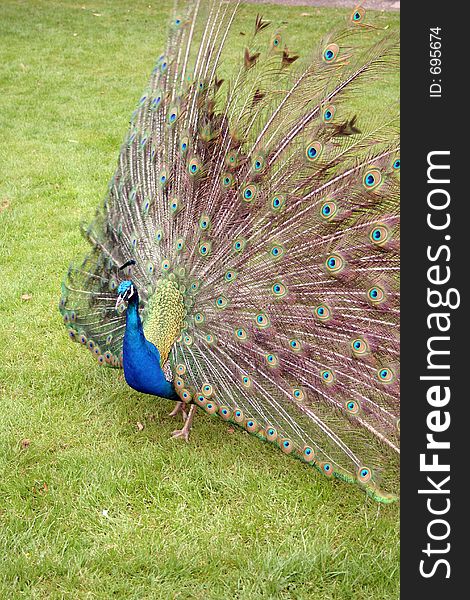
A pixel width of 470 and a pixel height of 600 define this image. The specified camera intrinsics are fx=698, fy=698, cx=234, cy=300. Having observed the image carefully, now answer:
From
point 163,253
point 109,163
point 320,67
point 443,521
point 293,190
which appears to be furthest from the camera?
point 109,163

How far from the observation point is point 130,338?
299 centimetres

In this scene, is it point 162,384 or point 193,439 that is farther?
point 193,439

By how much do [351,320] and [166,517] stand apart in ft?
3.76

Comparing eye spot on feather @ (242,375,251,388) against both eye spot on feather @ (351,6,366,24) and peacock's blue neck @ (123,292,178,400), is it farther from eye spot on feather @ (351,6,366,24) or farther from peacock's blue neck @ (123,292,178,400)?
eye spot on feather @ (351,6,366,24)

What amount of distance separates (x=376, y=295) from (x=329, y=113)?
2.45 ft

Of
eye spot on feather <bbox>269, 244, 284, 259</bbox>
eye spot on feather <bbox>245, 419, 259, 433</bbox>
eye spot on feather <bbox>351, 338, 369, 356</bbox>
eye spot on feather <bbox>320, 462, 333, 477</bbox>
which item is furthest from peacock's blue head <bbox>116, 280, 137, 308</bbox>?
eye spot on feather <bbox>320, 462, 333, 477</bbox>

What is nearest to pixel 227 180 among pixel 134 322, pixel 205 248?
pixel 205 248

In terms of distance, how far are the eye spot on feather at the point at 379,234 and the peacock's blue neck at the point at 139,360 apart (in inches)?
39.6

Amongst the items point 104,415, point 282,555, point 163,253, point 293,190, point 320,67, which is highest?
point 320,67

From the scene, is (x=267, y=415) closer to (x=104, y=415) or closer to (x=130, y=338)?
(x=130, y=338)

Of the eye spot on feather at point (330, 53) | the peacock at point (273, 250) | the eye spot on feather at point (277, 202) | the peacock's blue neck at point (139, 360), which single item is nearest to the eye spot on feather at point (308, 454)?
the peacock at point (273, 250)

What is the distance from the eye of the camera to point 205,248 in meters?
3.14

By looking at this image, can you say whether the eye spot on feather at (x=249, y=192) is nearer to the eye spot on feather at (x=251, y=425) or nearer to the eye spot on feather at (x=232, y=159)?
Answer: the eye spot on feather at (x=232, y=159)

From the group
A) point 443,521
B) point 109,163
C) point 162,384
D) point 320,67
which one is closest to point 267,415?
point 162,384
